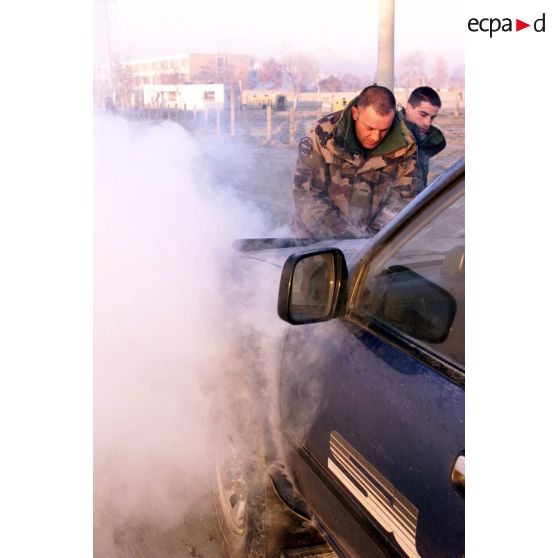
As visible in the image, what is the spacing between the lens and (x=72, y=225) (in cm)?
204

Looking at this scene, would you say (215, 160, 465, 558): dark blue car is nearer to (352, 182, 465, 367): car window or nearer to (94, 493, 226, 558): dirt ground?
(352, 182, 465, 367): car window

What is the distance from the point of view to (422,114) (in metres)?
5.88

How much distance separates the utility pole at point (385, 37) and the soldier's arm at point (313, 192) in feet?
6.28

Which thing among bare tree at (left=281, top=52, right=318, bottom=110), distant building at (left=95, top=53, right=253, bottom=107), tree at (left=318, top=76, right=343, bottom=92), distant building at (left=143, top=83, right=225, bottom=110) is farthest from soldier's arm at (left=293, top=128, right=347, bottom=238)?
bare tree at (left=281, top=52, right=318, bottom=110)

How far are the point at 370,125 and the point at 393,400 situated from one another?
332 cm

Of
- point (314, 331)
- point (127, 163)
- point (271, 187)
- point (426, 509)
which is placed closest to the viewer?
point (426, 509)

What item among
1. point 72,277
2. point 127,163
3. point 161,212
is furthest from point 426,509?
point 127,163

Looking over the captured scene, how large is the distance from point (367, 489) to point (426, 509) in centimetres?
31

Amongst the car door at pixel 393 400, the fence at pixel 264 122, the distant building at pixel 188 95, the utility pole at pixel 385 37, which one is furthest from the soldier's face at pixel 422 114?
the fence at pixel 264 122

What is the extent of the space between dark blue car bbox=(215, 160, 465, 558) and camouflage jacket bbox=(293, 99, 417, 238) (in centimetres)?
234

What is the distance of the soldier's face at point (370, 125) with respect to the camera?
5000 millimetres

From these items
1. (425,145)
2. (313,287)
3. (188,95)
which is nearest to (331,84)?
(188,95)

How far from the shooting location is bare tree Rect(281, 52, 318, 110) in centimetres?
1362
